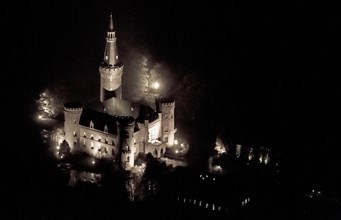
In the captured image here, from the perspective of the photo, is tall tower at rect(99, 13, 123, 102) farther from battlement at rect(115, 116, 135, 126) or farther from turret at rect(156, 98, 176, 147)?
battlement at rect(115, 116, 135, 126)

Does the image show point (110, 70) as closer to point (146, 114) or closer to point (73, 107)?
point (73, 107)

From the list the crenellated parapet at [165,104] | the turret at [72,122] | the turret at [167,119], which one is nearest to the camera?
the turret at [72,122]

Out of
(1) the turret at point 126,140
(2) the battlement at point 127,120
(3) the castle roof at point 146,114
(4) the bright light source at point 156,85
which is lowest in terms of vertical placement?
(1) the turret at point 126,140

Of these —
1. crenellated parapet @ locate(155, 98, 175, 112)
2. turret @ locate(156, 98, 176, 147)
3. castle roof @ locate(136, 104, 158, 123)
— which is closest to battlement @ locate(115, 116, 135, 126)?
castle roof @ locate(136, 104, 158, 123)

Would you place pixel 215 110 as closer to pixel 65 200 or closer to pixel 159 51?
pixel 159 51

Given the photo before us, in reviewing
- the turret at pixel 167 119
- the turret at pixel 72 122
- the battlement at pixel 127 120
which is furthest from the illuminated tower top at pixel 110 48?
the battlement at pixel 127 120

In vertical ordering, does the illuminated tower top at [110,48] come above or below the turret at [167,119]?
above

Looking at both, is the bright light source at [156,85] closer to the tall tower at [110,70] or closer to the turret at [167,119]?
the tall tower at [110,70]
